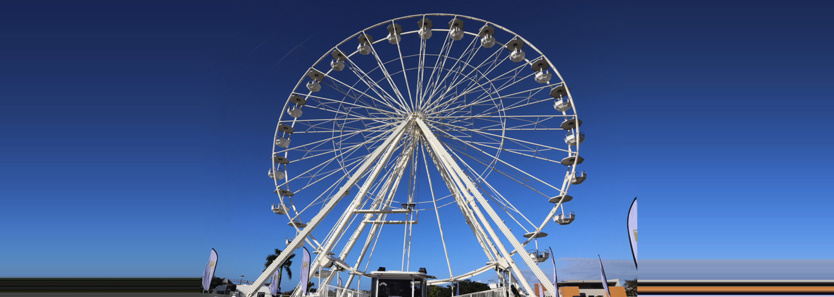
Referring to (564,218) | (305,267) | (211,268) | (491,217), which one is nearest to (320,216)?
(305,267)

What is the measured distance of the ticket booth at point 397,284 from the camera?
1639 cm

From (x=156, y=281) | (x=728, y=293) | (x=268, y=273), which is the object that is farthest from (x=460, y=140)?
(x=156, y=281)

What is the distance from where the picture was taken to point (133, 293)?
17.2 m

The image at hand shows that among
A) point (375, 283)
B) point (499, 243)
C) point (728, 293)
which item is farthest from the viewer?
point (499, 243)

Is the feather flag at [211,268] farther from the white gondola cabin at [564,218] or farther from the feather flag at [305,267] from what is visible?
the white gondola cabin at [564,218]

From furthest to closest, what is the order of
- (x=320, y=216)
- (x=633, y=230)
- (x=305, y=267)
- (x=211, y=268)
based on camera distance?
1. (x=320, y=216)
2. (x=305, y=267)
3. (x=211, y=268)
4. (x=633, y=230)

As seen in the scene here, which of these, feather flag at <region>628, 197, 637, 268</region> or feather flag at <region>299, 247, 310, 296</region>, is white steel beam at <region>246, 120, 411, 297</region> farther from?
feather flag at <region>628, 197, 637, 268</region>

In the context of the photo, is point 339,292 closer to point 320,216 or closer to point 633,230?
point 320,216

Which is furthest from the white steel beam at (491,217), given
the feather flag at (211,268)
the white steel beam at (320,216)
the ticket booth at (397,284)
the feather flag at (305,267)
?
the feather flag at (211,268)

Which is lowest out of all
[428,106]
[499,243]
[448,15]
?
[499,243]

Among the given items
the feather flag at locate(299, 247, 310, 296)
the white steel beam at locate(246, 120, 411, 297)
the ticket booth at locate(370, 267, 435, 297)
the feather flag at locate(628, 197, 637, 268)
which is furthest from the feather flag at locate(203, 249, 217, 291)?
the feather flag at locate(628, 197, 637, 268)

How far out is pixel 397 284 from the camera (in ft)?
54.1

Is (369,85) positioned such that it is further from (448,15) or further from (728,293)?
(728,293)

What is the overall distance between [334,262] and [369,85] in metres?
9.40
